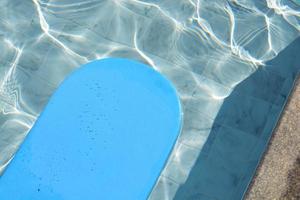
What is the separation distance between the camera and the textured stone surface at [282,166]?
3062 mm

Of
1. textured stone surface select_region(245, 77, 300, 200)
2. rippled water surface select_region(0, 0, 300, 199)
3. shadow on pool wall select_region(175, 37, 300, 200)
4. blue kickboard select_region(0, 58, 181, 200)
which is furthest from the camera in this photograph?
rippled water surface select_region(0, 0, 300, 199)

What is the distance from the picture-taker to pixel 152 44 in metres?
4.01

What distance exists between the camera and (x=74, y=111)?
3490mm

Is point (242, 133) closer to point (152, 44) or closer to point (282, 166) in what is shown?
point (282, 166)

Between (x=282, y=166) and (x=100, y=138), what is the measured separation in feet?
4.33

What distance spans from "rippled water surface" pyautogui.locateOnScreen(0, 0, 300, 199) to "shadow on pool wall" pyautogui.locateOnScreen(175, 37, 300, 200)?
8cm

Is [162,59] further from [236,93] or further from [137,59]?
[236,93]

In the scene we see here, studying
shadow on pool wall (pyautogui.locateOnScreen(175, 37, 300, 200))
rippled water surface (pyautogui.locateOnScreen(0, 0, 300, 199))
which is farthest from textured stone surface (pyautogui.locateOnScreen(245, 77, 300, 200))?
rippled water surface (pyautogui.locateOnScreen(0, 0, 300, 199))

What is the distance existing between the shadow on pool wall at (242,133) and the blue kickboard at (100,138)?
34 cm

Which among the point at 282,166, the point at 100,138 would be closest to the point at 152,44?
the point at 100,138

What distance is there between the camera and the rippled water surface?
374 centimetres

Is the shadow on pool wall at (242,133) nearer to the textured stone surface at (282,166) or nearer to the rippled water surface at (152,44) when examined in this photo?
the rippled water surface at (152,44)

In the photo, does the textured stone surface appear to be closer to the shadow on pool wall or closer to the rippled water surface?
the shadow on pool wall

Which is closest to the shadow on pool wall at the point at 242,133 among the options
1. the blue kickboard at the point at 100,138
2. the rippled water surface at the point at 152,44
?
the rippled water surface at the point at 152,44
